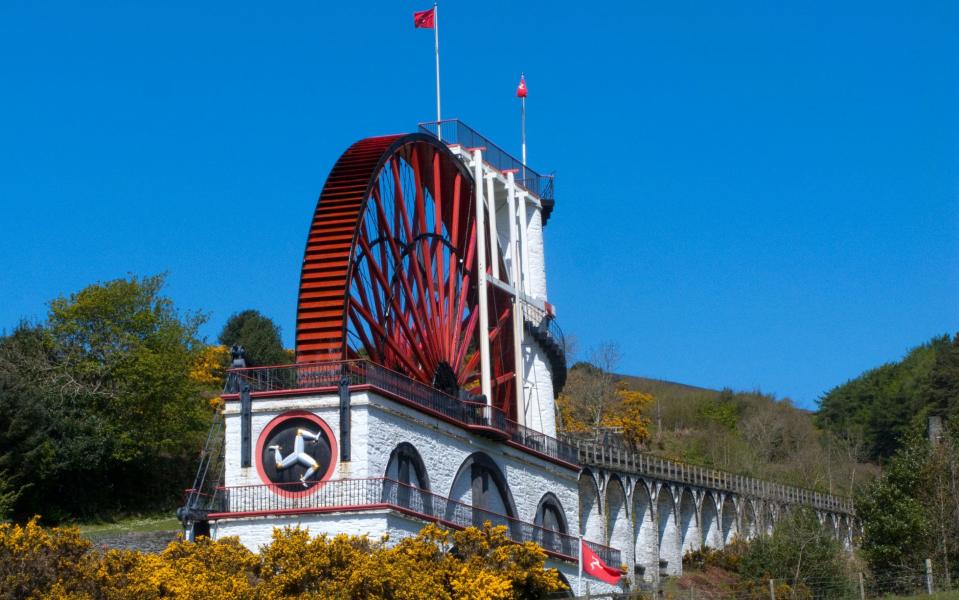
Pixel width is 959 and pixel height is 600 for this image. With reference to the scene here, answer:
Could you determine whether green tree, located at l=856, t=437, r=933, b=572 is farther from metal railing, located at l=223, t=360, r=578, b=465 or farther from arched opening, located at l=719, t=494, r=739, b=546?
arched opening, located at l=719, t=494, r=739, b=546

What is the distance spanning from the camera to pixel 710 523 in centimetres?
6819

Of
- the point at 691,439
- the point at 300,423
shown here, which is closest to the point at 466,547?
the point at 300,423

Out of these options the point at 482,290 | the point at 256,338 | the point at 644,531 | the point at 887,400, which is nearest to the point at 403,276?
the point at 482,290

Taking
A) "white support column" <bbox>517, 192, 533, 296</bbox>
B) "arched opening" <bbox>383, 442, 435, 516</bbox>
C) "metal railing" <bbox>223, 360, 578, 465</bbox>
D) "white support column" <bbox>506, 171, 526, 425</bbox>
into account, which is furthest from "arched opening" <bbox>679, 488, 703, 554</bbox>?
"arched opening" <bbox>383, 442, 435, 516</bbox>

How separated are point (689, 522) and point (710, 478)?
3.34 m

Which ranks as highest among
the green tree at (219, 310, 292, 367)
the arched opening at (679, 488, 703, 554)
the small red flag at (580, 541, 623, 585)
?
the green tree at (219, 310, 292, 367)

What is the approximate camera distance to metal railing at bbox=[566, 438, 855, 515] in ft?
200

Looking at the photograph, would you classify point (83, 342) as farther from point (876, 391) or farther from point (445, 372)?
point (876, 391)

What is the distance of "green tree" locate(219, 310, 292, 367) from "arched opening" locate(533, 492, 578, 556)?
3917 centimetres

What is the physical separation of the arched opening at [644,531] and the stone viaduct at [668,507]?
0.13 feet

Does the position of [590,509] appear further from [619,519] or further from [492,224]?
[492,224]

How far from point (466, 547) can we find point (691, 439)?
6575 centimetres

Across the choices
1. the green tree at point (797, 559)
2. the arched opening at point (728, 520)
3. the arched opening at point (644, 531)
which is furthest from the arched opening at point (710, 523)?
the green tree at point (797, 559)

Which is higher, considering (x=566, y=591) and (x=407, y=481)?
(x=407, y=481)
